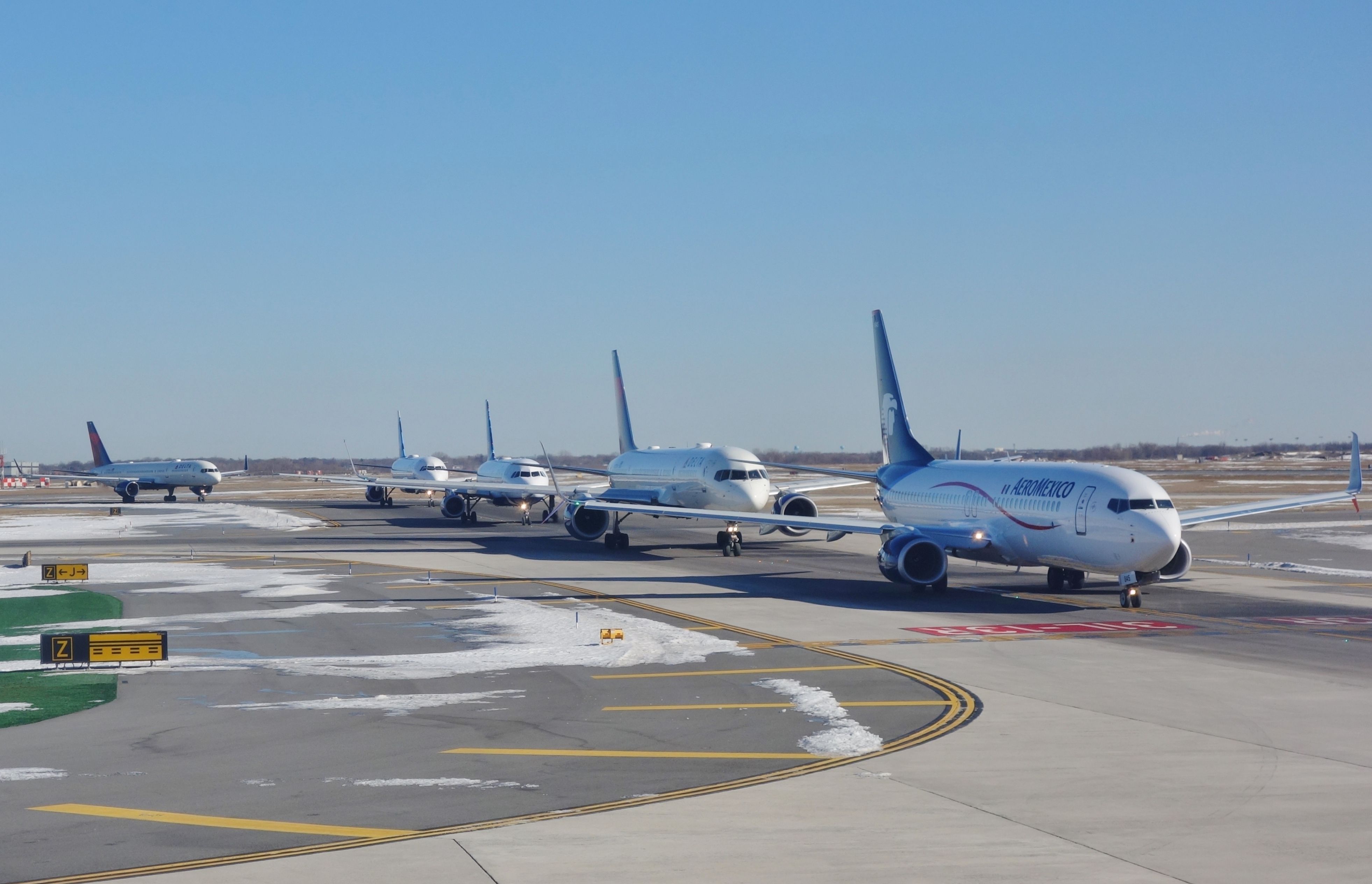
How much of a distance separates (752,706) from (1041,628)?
11984mm

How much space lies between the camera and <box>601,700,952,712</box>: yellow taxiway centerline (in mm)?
20312

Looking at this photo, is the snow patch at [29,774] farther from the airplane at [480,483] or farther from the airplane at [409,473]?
the airplane at [409,473]

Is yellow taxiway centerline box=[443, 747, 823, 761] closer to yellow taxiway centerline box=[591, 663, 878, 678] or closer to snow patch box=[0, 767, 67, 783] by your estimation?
snow patch box=[0, 767, 67, 783]

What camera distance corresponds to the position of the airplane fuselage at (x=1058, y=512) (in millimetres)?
32719

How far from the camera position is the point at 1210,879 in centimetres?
1123

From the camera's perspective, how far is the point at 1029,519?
3612 cm

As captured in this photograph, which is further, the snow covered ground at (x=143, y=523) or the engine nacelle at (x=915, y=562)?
the snow covered ground at (x=143, y=523)

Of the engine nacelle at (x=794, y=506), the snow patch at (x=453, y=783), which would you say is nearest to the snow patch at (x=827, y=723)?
the snow patch at (x=453, y=783)

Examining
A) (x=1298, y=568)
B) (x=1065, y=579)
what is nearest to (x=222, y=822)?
(x=1065, y=579)

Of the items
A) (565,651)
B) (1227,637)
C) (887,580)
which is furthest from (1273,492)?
(565,651)

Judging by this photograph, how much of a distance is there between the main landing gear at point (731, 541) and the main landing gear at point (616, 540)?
470 cm

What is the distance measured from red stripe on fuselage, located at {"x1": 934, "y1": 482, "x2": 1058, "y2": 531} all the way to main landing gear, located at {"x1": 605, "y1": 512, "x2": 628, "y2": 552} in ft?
60.3

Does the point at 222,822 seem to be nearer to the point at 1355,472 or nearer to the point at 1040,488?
the point at 1040,488

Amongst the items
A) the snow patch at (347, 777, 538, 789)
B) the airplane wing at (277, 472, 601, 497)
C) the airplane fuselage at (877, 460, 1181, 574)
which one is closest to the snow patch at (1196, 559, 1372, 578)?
the airplane fuselage at (877, 460, 1181, 574)
